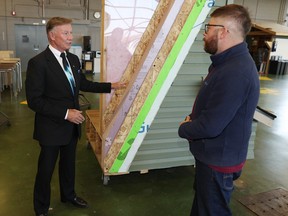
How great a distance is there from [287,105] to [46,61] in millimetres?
8112

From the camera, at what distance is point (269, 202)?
3.19 m

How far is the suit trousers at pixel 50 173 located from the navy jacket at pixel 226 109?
→ 4.30 ft

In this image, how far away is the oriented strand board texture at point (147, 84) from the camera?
2.76 meters

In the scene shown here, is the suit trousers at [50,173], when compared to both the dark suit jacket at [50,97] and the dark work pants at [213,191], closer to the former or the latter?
the dark suit jacket at [50,97]

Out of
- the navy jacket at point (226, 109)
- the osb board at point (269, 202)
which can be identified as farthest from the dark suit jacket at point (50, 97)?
the osb board at point (269, 202)

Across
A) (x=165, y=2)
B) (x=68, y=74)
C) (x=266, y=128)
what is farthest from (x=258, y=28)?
(x=68, y=74)

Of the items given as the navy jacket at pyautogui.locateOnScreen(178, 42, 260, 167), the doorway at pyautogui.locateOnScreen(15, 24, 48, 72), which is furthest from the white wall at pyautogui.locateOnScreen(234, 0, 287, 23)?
the navy jacket at pyautogui.locateOnScreen(178, 42, 260, 167)

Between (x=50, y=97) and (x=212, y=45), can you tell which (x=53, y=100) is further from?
(x=212, y=45)

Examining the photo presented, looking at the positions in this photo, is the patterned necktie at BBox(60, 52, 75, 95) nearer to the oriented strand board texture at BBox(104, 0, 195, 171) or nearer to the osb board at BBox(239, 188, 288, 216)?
the oriented strand board texture at BBox(104, 0, 195, 171)

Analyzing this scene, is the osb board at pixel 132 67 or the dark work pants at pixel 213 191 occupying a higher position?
the osb board at pixel 132 67

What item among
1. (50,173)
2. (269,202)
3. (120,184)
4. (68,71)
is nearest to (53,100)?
(68,71)

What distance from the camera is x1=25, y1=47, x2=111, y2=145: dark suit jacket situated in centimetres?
223

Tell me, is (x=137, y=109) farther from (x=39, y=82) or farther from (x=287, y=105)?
(x=287, y=105)

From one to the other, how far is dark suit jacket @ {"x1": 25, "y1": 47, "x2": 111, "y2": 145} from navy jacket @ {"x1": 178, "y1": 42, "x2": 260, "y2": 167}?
3.71 feet
